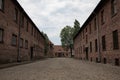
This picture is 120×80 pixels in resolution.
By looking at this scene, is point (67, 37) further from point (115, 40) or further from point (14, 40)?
point (115, 40)

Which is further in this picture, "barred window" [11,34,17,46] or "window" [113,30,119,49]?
"barred window" [11,34,17,46]

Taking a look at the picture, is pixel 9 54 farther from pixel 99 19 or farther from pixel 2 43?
pixel 99 19

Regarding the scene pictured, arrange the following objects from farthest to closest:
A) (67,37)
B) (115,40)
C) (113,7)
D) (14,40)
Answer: (67,37)
(14,40)
(113,7)
(115,40)

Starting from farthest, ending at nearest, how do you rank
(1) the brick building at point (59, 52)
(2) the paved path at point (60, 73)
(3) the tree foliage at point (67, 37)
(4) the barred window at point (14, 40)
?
1. (1) the brick building at point (59, 52)
2. (3) the tree foliage at point (67, 37)
3. (4) the barred window at point (14, 40)
4. (2) the paved path at point (60, 73)

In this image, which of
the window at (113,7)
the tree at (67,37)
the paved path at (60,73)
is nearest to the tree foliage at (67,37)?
the tree at (67,37)

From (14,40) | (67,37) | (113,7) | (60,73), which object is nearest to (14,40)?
(14,40)

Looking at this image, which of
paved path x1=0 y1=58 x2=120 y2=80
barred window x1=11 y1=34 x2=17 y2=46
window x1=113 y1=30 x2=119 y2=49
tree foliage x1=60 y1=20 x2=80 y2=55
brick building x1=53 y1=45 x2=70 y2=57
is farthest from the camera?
brick building x1=53 y1=45 x2=70 y2=57

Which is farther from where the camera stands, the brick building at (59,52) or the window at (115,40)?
the brick building at (59,52)

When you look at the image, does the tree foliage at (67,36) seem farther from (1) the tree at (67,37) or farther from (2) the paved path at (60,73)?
(2) the paved path at (60,73)

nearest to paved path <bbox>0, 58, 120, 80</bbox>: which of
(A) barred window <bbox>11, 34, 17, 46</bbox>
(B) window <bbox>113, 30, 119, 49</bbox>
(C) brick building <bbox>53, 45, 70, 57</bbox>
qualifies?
(B) window <bbox>113, 30, 119, 49</bbox>

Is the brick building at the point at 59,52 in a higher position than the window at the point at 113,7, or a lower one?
lower

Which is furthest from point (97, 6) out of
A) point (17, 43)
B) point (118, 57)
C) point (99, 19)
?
point (17, 43)

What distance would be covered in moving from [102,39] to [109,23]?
128 inches

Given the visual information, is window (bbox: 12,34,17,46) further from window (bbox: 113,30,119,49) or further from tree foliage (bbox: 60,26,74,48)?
tree foliage (bbox: 60,26,74,48)
